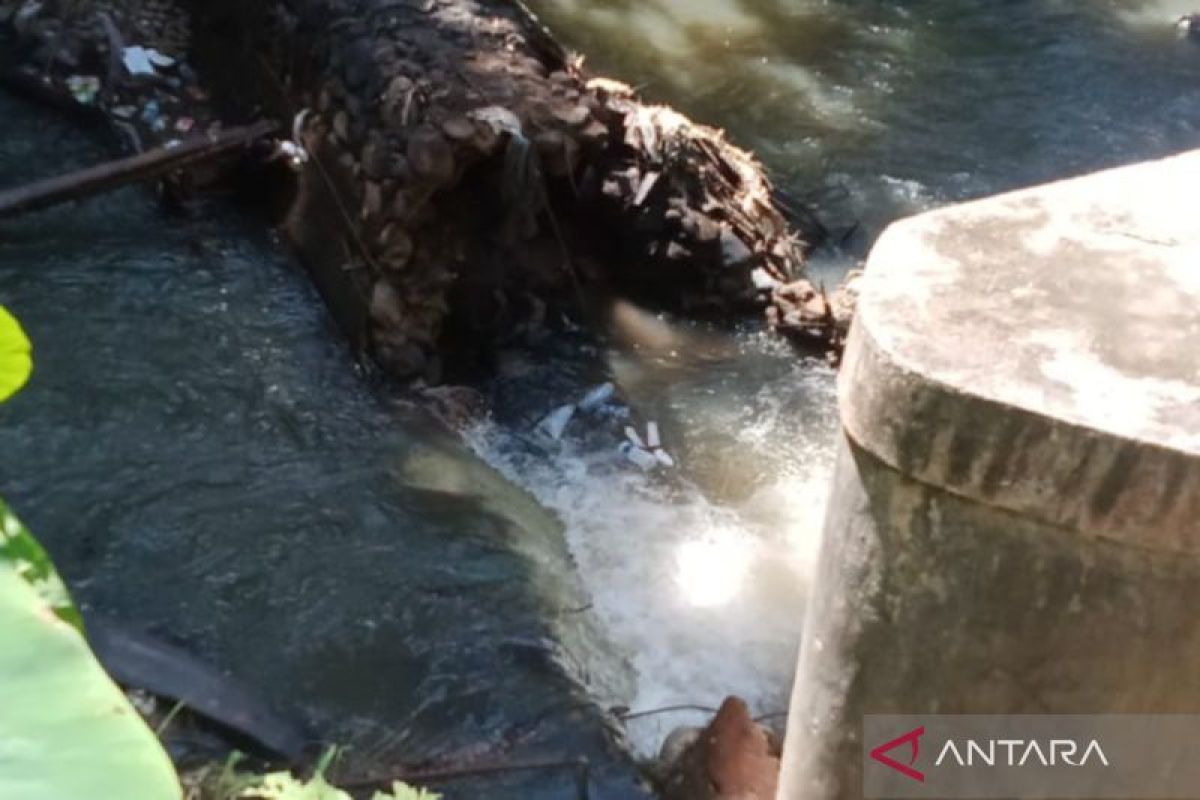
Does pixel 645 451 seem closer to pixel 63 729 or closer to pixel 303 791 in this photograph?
pixel 303 791

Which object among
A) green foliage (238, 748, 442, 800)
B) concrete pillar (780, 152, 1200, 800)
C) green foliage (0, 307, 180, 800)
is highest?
green foliage (0, 307, 180, 800)

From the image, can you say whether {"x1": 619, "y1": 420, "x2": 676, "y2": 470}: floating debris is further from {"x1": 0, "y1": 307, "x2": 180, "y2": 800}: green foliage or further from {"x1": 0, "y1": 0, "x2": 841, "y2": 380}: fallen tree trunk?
{"x1": 0, "y1": 307, "x2": 180, "y2": 800}: green foliage

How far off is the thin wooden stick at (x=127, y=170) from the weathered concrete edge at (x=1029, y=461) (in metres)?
3.25

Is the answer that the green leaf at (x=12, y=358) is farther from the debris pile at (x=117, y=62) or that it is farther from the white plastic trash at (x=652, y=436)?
the debris pile at (x=117, y=62)

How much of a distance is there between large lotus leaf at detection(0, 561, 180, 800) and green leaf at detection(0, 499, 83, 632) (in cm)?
14

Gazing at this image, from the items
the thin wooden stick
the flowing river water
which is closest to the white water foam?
the flowing river water

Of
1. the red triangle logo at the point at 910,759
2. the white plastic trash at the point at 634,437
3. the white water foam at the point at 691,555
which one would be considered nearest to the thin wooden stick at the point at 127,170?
the white water foam at the point at 691,555

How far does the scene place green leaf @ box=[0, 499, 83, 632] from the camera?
103 centimetres

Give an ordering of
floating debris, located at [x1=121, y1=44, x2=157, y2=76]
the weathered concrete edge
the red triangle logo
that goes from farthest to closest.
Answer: floating debris, located at [x1=121, y1=44, x2=157, y2=76] → the red triangle logo → the weathered concrete edge

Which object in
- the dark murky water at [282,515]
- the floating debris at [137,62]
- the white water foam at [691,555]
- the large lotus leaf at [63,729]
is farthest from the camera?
the floating debris at [137,62]

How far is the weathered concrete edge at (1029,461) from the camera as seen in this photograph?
1418 mm

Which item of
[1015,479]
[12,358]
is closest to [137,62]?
[1015,479]

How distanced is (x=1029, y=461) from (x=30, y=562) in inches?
34.8

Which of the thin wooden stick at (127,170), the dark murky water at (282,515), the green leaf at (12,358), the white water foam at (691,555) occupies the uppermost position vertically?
the green leaf at (12,358)
